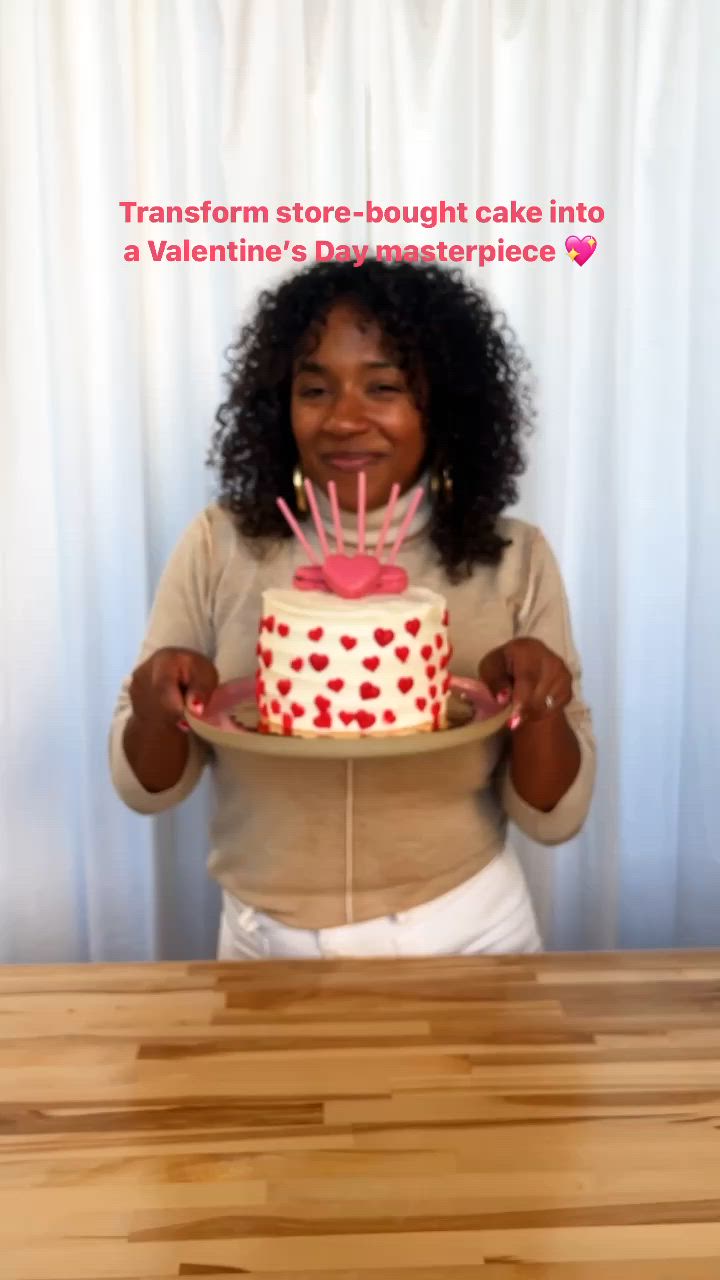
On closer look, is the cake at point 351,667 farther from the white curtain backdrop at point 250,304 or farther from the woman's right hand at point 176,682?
the white curtain backdrop at point 250,304

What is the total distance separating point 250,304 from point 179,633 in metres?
0.63

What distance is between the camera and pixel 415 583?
138 cm

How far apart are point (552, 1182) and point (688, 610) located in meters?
1.27

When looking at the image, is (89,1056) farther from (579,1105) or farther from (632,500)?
(632,500)

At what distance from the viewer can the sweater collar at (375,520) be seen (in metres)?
1.38

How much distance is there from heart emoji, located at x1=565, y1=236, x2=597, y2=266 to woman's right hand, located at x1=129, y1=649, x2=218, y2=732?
98 cm

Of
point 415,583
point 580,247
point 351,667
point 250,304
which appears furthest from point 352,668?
point 580,247

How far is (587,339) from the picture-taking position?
181cm

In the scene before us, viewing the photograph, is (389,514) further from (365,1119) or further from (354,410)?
(365,1119)

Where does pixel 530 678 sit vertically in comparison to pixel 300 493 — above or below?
below

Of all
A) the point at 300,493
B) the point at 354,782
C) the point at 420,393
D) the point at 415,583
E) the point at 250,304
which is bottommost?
the point at 354,782

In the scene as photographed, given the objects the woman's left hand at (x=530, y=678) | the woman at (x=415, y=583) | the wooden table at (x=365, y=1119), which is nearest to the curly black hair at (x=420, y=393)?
the woman at (x=415, y=583)

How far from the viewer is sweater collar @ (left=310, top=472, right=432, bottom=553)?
138 centimetres

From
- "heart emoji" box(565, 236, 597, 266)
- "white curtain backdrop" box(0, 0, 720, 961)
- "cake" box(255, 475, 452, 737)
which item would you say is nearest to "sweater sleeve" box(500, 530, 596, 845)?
"cake" box(255, 475, 452, 737)
